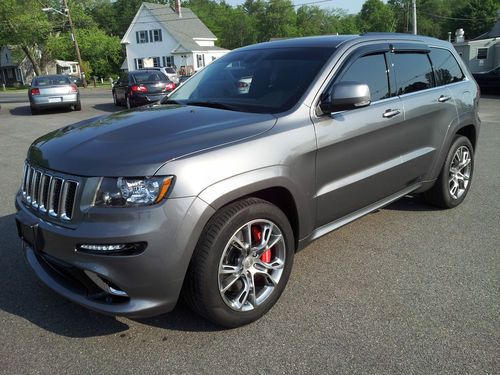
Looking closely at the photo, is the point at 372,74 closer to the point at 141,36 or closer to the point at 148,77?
the point at 148,77

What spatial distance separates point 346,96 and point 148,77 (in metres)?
14.6

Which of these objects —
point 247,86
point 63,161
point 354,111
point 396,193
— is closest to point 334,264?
point 396,193

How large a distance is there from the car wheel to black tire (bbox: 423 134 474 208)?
245cm

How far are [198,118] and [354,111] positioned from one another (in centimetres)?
124

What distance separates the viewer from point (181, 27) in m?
58.2

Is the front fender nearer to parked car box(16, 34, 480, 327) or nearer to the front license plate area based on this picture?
parked car box(16, 34, 480, 327)

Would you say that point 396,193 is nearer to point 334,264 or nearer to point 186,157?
point 334,264

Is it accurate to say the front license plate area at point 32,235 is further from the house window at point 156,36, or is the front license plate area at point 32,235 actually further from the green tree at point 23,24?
the green tree at point 23,24

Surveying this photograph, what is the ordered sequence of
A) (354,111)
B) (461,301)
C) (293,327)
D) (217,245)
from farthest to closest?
(354,111) < (461,301) < (293,327) < (217,245)

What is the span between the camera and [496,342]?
288 centimetres

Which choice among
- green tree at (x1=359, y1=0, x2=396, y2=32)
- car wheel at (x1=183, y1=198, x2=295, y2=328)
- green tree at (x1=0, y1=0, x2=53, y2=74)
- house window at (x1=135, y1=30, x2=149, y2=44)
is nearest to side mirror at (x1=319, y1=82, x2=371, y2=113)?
car wheel at (x1=183, y1=198, x2=295, y2=328)

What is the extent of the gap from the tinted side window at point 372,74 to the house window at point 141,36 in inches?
2300

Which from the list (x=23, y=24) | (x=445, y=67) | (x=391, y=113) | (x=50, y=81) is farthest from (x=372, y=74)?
(x=23, y=24)

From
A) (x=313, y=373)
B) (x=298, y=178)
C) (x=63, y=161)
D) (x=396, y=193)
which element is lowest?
(x=313, y=373)
